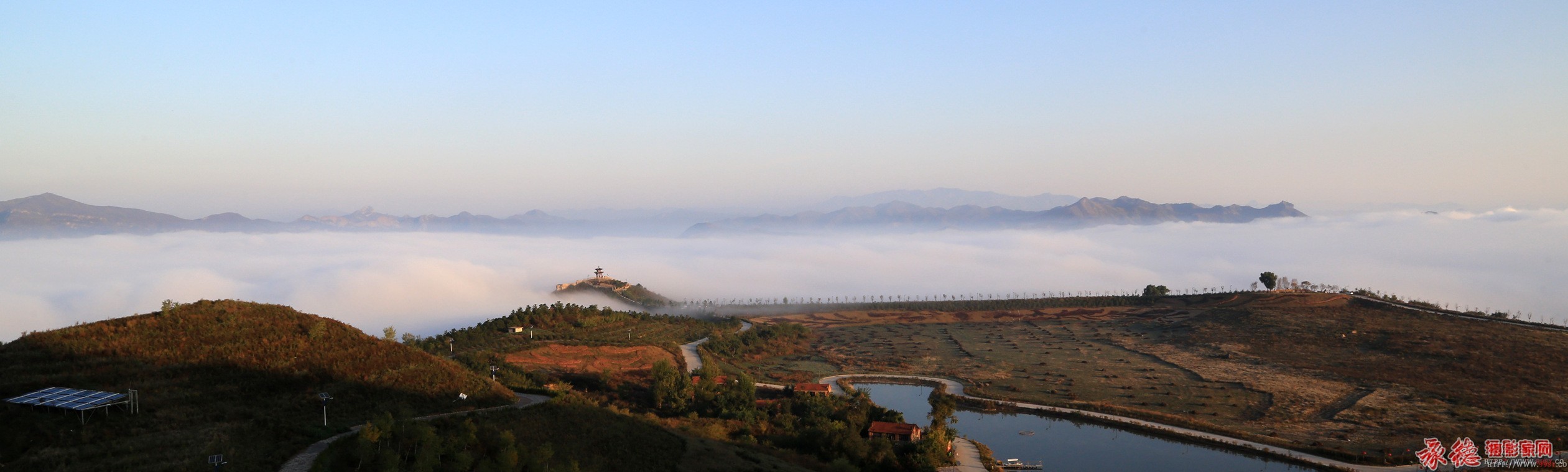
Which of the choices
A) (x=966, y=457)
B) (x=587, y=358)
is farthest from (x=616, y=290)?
(x=966, y=457)

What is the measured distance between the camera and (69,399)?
23.7 m

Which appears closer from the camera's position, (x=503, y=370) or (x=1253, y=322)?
(x=503, y=370)

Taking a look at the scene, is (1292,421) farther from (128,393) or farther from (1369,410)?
(128,393)

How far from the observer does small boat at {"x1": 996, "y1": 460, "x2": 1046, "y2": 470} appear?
45469 millimetres

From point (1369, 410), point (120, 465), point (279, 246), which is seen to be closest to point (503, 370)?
point (120, 465)

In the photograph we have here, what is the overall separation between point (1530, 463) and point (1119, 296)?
10162 centimetres

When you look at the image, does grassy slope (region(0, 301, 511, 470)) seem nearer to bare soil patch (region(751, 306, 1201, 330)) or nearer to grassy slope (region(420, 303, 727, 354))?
grassy slope (region(420, 303, 727, 354))

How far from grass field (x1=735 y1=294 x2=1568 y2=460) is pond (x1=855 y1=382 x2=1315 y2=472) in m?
4.04

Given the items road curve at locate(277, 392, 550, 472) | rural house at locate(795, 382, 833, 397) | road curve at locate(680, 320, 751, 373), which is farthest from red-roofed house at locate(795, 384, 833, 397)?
road curve at locate(277, 392, 550, 472)

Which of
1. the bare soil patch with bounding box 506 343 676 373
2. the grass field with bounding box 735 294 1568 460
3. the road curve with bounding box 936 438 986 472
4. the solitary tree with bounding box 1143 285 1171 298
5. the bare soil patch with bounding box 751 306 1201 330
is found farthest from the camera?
the solitary tree with bounding box 1143 285 1171 298

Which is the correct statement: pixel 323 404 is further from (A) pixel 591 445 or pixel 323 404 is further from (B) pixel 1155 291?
(B) pixel 1155 291

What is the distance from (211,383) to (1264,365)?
8325 cm

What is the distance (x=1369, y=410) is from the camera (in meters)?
55.3

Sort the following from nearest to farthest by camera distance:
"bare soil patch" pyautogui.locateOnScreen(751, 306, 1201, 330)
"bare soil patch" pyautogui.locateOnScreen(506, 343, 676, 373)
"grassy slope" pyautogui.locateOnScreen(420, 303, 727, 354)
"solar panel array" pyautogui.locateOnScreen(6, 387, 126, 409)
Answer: "solar panel array" pyautogui.locateOnScreen(6, 387, 126, 409) < "bare soil patch" pyautogui.locateOnScreen(506, 343, 676, 373) < "grassy slope" pyautogui.locateOnScreen(420, 303, 727, 354) < "bare soil patch" pyautogui.locateOnScreen(751, 306, 1201, 330)
